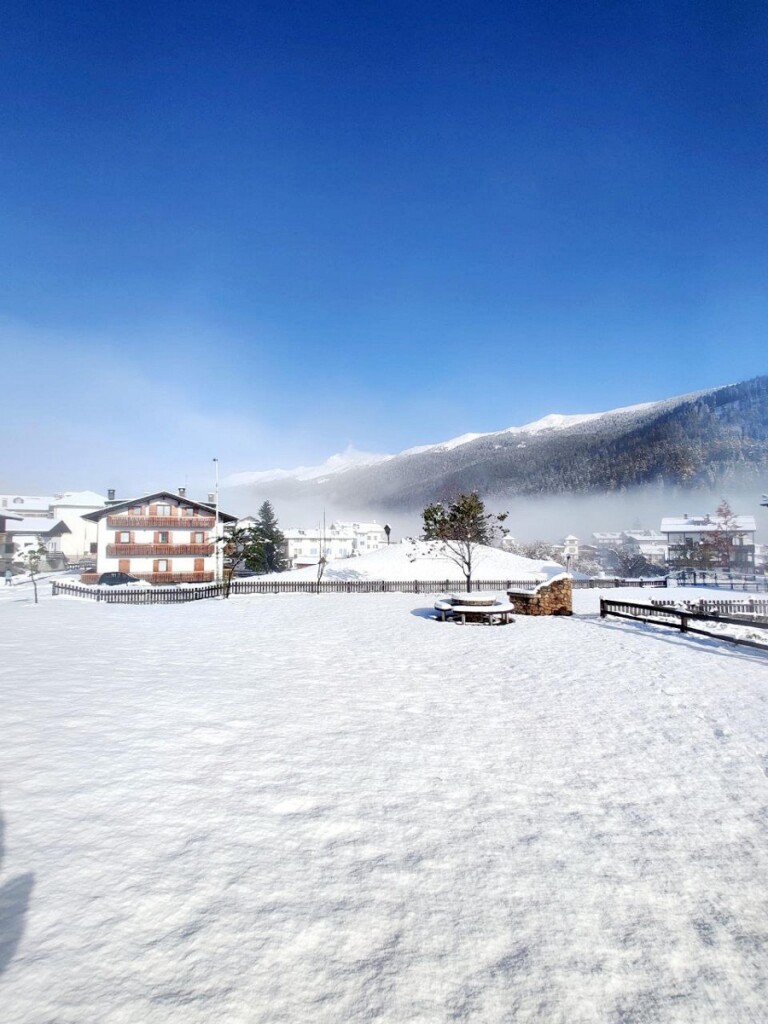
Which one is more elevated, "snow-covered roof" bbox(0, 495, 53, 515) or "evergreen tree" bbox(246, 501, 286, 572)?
"snow-covered roof" bbox(0, 495, 53, 515)


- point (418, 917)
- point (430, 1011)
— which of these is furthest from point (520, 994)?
point (418, 917)

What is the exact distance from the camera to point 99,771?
5.50 metres

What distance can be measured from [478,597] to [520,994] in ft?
53.3

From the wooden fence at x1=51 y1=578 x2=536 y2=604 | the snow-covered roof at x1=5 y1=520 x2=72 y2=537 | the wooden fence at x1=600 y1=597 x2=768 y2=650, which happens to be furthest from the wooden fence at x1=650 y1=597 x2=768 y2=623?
the snow-covered roof at x1=5 y1=520 x2=72 y2=537

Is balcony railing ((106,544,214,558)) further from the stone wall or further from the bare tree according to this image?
the stone wall

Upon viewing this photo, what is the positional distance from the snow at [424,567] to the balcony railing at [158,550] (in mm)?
8155

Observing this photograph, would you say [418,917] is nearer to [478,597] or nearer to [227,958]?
[227,958]

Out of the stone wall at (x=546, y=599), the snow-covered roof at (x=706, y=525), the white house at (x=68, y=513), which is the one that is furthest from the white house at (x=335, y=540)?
the stone wall at (x=546, y=599)

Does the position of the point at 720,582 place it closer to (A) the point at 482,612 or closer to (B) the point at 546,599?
(B) the point at 546,599

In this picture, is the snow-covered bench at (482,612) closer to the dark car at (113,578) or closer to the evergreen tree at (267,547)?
the dark car at (113,578)

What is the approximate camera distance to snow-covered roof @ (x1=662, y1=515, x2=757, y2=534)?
240 ft

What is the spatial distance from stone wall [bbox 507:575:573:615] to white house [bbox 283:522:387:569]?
3307 inches

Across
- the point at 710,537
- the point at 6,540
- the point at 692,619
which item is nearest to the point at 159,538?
the point at 6,540

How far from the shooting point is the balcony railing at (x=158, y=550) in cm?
4445
